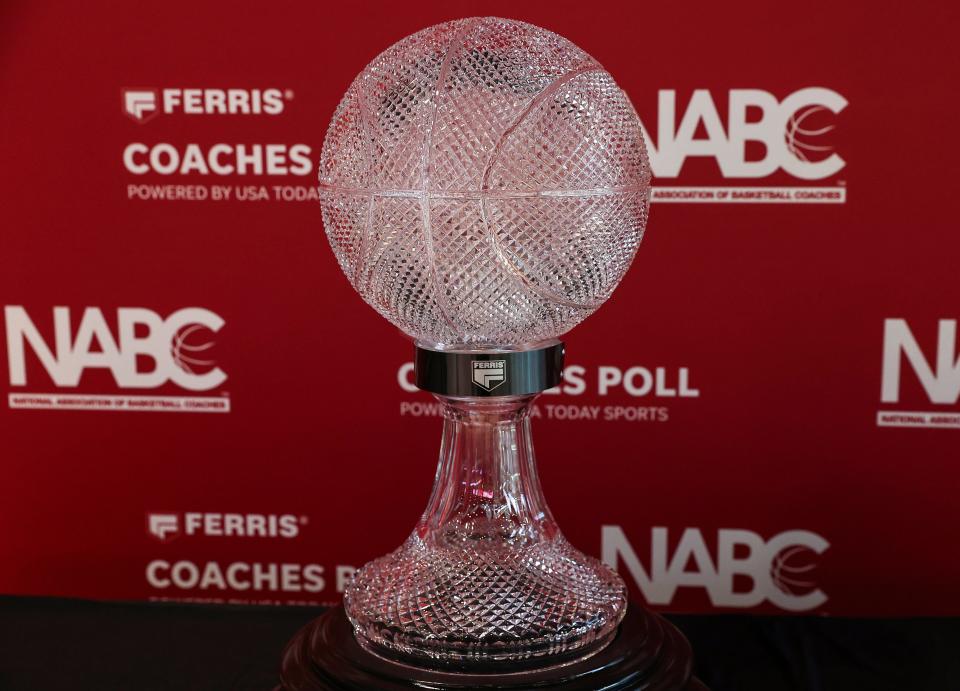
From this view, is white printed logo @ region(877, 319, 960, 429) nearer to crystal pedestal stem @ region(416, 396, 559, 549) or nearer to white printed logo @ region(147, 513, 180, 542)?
crystal pedestal stem @ region(416, 396, 559, 549)

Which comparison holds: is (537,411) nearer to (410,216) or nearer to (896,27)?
(896,27)

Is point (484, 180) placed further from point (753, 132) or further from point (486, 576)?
point (753, 132)

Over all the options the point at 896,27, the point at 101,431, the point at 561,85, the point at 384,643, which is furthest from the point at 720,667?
the point at 101,431

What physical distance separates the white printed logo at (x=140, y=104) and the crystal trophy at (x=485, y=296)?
83 centimetres

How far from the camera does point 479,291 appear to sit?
35.8 inches

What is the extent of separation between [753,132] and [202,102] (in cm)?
84

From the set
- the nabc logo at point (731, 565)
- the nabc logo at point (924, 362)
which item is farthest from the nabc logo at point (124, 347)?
the nabc logo at point (924, 362)

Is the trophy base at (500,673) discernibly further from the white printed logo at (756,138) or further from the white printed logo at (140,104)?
the white printed logo at (140,104)

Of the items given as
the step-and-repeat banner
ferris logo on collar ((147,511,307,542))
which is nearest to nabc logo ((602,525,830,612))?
the step-and-repeat banner

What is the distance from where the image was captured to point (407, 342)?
69.1 inches

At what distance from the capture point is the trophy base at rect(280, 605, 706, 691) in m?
0.95

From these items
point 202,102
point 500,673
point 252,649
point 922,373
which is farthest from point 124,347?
point 922,373

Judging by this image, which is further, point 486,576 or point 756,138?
point 756,138

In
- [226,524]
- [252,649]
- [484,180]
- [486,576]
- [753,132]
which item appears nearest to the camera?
[484,180]
